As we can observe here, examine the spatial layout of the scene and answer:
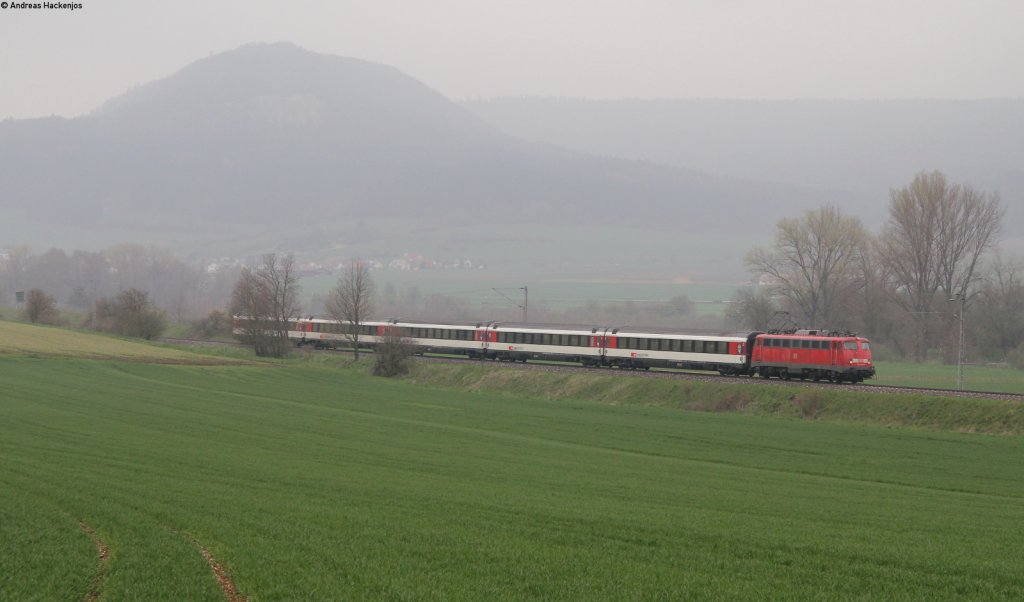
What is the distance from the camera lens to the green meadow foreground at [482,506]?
49.5ft

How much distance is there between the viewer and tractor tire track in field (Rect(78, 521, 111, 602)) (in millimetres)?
13855

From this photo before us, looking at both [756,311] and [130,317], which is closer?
[130,317]

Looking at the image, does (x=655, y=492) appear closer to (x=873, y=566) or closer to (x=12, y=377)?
(x=873, y=566)

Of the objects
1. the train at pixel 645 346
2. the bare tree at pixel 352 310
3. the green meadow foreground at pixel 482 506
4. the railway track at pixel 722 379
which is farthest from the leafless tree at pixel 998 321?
the bare tree at pixel 352 310

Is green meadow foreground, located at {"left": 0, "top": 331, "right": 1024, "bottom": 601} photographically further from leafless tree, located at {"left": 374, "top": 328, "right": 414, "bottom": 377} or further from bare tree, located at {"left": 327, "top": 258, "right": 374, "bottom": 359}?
bare tree, located at {"left": 327, "top": 258, "right": 374, "bottom": 359}

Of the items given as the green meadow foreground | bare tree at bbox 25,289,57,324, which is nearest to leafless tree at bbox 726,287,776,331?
the green meadow foreground

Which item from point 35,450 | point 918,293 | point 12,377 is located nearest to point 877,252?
point 918,293

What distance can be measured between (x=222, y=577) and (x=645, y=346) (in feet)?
199

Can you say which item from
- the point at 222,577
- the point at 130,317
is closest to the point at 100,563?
the point at 222,577

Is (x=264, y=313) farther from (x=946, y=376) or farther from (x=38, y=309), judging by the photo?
(x=946, y=376)

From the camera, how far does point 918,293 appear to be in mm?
102000

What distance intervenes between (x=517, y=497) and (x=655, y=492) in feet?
15.5

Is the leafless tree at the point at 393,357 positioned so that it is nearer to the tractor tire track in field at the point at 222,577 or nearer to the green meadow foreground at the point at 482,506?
the green meadow foreground at the point at 482,506

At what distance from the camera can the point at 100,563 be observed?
1537 centimetres
